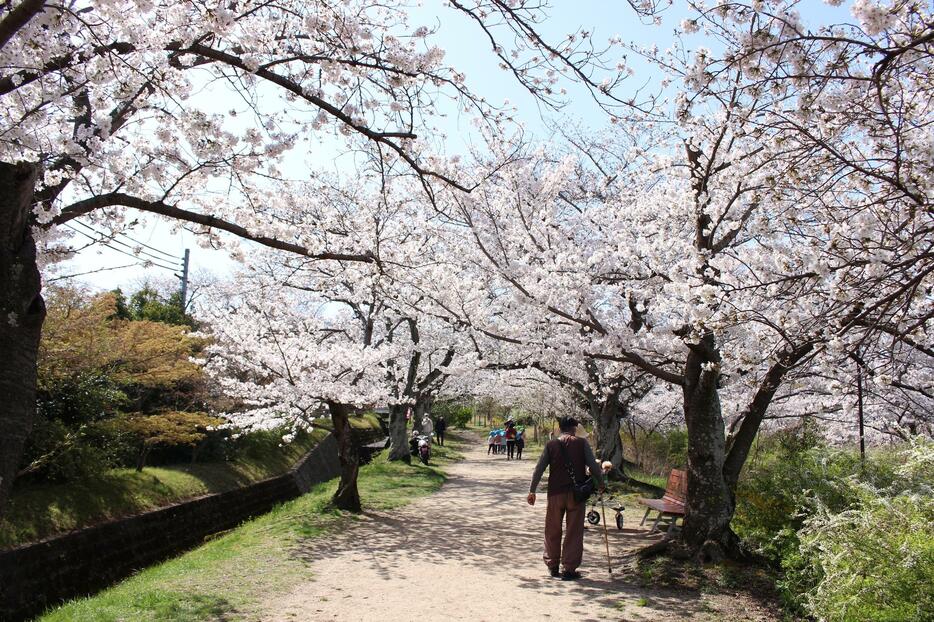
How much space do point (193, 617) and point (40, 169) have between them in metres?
3.68

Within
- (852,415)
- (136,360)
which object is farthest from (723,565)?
(136,360)

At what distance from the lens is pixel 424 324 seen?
20.0 meters

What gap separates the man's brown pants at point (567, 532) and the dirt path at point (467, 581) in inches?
8.8

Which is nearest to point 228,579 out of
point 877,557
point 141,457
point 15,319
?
point 15,319

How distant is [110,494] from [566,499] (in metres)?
7.84

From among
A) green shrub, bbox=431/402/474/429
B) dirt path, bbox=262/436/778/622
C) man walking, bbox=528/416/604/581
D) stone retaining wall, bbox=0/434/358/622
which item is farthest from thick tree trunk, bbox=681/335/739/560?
green shrub, bbox=431/402/474/429

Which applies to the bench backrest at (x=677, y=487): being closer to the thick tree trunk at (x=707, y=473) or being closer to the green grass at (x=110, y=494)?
the thick tree trunk at (x=707, y=473)

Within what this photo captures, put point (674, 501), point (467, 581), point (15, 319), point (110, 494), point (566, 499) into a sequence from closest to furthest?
point (15, 319) < point (467, 581) < point (566, 499) < point (674, 501) < point (110, 494)

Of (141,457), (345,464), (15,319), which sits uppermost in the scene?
(15,319)

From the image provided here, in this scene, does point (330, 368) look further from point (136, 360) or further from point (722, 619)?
point (722, 619)

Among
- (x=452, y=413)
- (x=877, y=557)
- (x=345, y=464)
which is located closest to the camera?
(x=877, y=557)

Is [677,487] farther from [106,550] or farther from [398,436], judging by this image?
[398,436]

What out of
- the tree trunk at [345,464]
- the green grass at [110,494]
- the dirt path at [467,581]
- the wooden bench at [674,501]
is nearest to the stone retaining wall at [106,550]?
the green grass at [110,494]

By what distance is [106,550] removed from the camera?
31.0 ft
